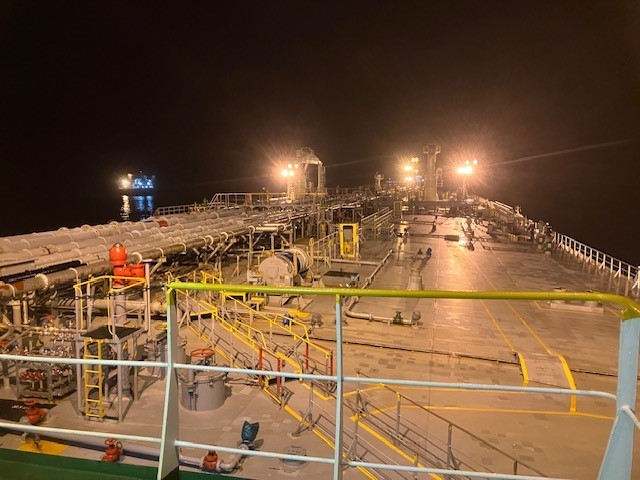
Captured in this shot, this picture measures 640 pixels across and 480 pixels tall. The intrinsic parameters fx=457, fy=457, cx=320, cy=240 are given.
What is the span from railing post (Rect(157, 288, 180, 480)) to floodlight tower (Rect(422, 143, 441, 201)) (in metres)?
53.5

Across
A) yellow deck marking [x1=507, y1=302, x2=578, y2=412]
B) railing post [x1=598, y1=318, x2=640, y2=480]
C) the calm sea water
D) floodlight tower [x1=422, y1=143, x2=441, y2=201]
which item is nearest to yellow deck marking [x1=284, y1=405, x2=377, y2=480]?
railing post [x1=598, y1=318, x2=640, y2=480]

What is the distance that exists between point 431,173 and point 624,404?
5554 cm

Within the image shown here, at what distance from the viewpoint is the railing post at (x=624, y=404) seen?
2.36 meters

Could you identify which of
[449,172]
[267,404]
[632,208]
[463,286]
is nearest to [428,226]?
[463,286]

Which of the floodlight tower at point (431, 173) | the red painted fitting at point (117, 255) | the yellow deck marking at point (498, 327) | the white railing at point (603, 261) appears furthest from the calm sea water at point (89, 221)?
the red painted fitting at point (117, 255)

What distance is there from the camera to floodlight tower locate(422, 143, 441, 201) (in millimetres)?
53688

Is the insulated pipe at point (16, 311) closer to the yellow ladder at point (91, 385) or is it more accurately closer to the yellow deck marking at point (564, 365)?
the yellow ladder at point (91, 385)

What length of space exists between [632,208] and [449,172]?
8416 cm

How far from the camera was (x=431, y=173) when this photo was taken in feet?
183

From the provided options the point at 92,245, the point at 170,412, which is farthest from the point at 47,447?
the point at 92,245

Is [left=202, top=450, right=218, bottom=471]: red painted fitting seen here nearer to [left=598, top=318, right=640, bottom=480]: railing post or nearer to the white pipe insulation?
[left=598, top=318, right=640, bottom=480]: railing post

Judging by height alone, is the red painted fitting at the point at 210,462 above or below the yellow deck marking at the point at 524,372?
above

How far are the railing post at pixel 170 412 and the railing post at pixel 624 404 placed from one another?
2.54 meters

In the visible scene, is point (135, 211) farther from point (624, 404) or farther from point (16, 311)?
point (624, 404)
